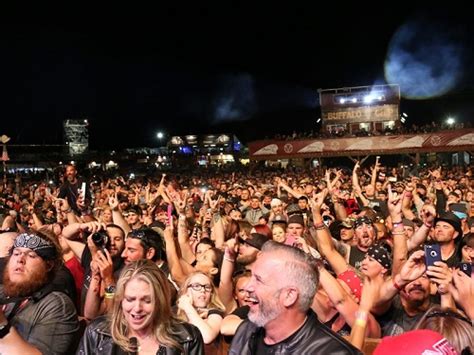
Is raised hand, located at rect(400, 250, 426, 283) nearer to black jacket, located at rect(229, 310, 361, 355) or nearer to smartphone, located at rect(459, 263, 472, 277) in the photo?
smartphone, located at rect(459, 263, 472, 277)

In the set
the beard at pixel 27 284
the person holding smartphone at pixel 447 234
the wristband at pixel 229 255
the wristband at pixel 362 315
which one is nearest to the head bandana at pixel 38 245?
the beard at pixel 27 284

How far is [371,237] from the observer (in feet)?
19.0

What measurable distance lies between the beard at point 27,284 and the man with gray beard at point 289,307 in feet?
5.32

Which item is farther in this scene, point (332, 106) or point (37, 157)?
point (37, 157)

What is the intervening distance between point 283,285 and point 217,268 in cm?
272

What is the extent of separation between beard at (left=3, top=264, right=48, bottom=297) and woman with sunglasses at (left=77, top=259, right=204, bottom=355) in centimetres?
69

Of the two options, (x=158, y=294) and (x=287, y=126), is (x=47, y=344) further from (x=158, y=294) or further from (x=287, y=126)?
(x=287, y=126)

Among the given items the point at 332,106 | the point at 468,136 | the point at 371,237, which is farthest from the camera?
the point at 332,106

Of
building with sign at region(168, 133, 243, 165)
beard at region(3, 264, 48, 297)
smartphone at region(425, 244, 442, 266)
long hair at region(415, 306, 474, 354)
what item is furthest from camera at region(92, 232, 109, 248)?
building with sign at region(168, 133, 243, 165)

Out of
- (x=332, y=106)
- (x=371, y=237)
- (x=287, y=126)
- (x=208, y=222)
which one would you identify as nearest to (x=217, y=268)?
(x=371, y=237)

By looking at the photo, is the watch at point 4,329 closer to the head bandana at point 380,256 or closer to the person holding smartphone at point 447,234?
the head bandana at point 380,256

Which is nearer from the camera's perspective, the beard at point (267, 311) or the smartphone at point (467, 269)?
the beard at point (267, 311)

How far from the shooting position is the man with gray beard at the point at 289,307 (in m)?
2.40

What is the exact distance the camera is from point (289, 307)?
7.91ft
